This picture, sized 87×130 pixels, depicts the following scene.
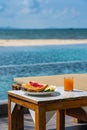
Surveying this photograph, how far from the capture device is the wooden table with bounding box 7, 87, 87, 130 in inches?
125

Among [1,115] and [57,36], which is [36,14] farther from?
[1,115]

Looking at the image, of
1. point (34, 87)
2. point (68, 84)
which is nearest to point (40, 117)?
point (34, 87)

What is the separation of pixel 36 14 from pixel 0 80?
29487 mm

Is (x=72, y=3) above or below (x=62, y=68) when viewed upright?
above

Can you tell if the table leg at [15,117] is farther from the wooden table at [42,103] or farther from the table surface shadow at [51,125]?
the table surface shadow at [51,125]

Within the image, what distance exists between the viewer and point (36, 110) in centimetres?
319

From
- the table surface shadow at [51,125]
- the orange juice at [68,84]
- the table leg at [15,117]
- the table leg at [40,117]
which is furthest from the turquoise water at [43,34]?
the table leg at [40,117]

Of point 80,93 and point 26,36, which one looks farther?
point 26,36

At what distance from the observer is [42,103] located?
124 inches

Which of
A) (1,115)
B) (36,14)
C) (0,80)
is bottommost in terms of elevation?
(1,115)

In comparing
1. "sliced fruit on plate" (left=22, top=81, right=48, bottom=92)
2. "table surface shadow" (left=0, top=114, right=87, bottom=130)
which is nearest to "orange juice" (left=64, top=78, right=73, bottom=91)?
"sliced fruit on plate" (left=22, top=81, right=48, bottom=92)

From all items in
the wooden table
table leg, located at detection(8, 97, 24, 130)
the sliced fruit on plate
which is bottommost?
table leg, located at detection(8, 97, 24, 130)

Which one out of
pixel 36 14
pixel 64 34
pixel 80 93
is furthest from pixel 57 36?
pixel 80 93

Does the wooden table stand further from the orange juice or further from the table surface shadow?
the table surface shadow
